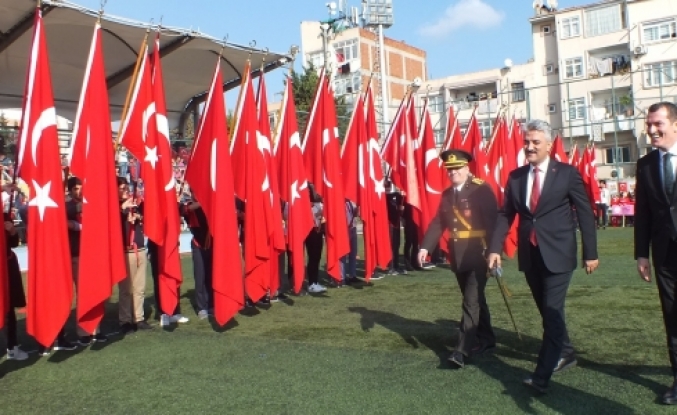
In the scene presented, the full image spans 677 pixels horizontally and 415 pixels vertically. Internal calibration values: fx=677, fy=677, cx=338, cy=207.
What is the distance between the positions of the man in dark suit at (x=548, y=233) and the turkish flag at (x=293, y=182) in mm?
4760

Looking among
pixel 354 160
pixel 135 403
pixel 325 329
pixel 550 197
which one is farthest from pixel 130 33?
pixel 550 197

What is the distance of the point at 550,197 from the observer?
517 centimetres

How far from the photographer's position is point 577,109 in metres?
45.9

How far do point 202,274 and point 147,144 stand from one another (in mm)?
2119

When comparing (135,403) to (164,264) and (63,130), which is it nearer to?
(164,264)

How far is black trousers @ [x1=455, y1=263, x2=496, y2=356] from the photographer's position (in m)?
5.92

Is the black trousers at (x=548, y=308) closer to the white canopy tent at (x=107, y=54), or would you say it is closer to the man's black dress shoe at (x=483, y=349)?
the man's black dress shoe at (x=483, y=349)

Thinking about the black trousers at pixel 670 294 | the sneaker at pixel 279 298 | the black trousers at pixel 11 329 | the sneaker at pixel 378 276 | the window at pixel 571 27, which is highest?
the window at pixel 571 27

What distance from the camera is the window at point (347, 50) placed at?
6266 cm

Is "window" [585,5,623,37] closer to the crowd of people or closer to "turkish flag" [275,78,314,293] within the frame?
"turkish flag" [275,78,314,293]

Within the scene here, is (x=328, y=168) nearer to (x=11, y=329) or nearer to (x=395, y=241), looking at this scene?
(x=395, y=241)

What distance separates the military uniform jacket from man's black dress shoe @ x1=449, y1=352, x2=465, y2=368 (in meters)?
0.77


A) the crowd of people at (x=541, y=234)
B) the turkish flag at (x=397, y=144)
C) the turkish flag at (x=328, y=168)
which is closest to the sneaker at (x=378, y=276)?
the turkish flag at (x=397, y=144)

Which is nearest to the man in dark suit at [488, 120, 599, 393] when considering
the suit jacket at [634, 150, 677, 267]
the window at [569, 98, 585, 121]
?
the suit jacket at [634, 150, 677, 267]
